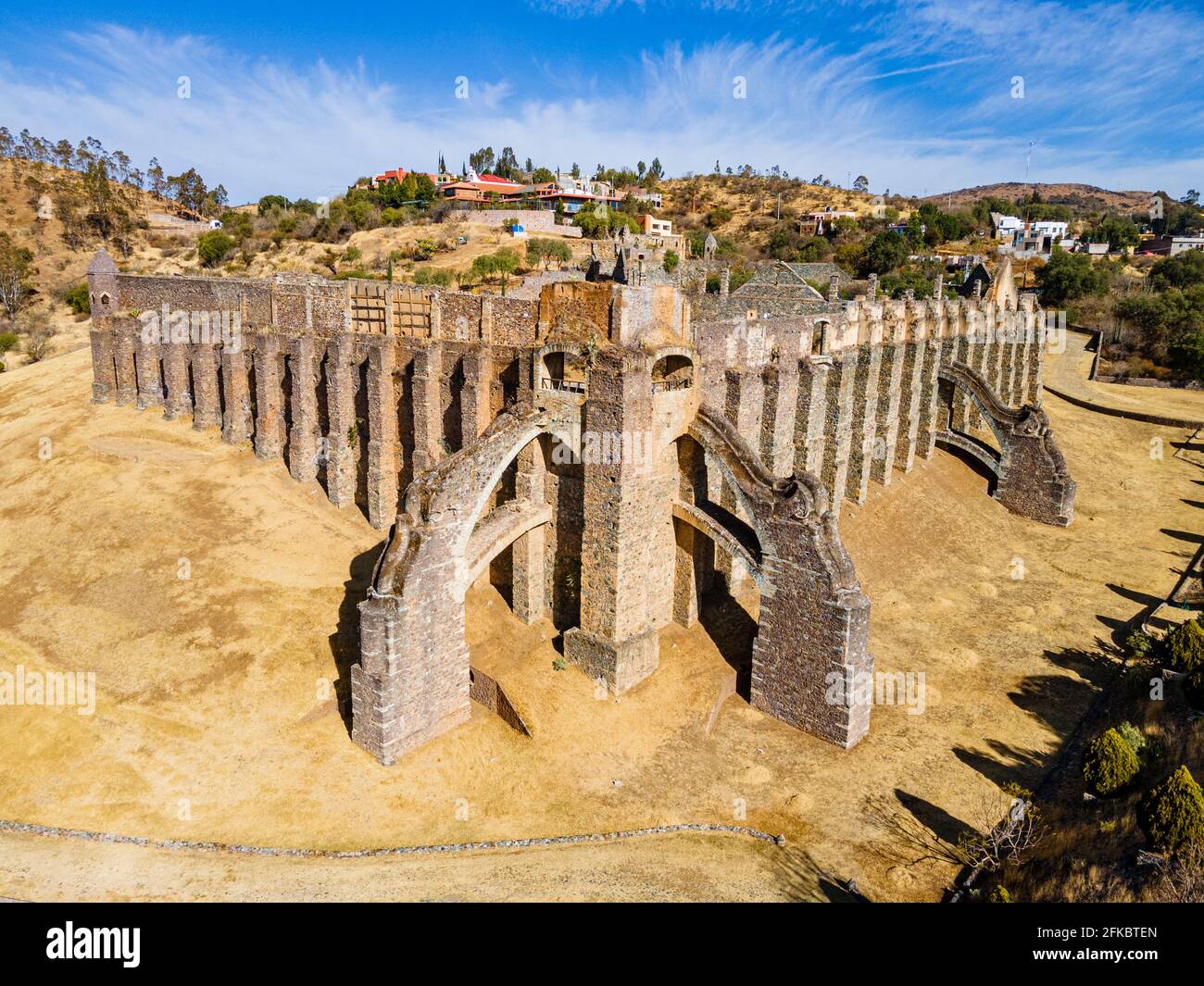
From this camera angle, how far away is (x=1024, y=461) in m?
33.1

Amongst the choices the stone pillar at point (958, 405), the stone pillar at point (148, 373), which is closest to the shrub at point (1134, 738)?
the stone pillar at point (958, 405)

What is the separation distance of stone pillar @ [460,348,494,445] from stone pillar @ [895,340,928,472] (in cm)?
1837

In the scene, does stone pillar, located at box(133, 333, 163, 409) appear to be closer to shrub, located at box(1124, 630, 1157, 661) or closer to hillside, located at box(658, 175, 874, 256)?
shrub, located at box(1124, 630, 1157, 661)

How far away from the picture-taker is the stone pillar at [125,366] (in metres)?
32.6

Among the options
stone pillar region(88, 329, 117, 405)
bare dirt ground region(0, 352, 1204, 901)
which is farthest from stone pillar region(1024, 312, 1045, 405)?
stone pillar region(88, 329, 117, 405)

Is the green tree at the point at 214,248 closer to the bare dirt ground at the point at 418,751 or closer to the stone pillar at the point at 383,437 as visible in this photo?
the bare dirt ground at the point at 418,751

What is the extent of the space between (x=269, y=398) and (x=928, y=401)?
26.5 m

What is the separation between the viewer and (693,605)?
21.0 metres

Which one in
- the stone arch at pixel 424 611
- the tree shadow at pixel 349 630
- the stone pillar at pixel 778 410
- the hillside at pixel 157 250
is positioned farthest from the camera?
the hillside at pixel 157 250

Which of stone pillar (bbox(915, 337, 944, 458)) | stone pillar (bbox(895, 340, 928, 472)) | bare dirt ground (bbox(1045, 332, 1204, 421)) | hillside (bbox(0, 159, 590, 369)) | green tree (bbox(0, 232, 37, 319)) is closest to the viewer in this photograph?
stone pillar (bbox(895, 340, 928, 472))

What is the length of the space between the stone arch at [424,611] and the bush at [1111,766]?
12.2 meters

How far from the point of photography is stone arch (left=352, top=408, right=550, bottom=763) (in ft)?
53.4

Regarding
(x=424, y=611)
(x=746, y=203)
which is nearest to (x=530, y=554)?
(x=424, y=611)
